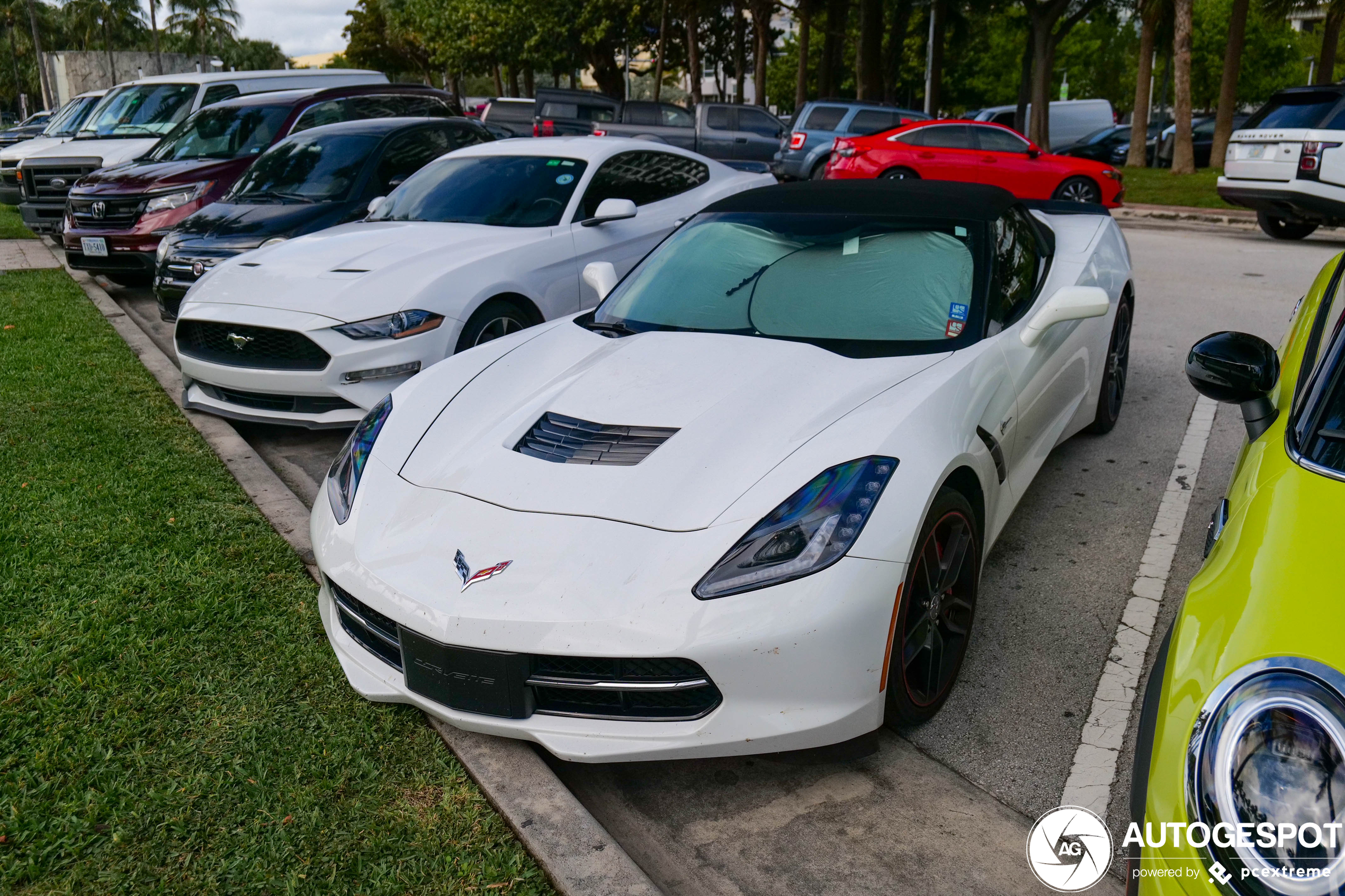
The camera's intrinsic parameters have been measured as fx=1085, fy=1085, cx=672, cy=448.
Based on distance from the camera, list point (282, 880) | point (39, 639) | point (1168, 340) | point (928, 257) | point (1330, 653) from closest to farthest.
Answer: point (1330, 653), point (282, 880), point (39, 639), point (928, 257), point (1168, 340)

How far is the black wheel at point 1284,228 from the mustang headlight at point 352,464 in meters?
13.5

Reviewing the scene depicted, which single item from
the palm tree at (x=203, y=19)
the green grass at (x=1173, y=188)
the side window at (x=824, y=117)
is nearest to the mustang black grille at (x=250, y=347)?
the green grass at (x=1173, y=188)

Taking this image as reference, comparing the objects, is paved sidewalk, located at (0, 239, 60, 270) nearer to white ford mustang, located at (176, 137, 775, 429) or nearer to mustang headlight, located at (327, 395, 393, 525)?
white ford mustang, located at (176, 137, 775, 429)

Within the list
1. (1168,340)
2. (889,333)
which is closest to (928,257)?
(889,333)

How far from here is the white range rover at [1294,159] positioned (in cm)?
1182

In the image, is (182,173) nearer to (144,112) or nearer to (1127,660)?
(144,112)

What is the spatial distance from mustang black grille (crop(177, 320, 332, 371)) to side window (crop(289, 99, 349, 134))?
512cm

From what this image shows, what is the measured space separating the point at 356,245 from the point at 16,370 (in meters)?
2.55

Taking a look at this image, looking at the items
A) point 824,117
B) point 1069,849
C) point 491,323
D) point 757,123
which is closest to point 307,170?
point 491,323

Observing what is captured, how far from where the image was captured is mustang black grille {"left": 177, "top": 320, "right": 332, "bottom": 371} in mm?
5488

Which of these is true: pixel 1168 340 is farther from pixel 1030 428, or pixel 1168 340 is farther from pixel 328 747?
pixel 328 747

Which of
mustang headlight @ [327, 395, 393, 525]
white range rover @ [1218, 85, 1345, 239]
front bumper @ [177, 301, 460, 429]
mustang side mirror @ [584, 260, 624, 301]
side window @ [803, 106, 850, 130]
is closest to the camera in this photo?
mustang headlight @ [327, 395, 393, 525]

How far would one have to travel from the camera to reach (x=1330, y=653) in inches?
69.4

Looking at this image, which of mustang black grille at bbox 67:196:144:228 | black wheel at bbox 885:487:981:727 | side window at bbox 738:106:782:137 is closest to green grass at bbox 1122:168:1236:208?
side window at bbox 738:106:782:137
